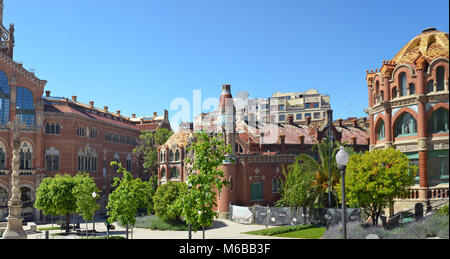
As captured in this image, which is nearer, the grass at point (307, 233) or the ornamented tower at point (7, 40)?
the grass at point (307, 233)

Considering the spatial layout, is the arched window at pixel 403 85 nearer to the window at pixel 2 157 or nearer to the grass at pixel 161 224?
the grass at pixel 161 224

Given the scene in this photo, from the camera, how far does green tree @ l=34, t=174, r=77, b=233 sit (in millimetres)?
41844

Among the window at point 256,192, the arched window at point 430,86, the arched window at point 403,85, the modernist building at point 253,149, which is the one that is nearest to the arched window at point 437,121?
the arched window at point 430,86

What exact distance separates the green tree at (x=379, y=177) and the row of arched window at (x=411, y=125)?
219 cm

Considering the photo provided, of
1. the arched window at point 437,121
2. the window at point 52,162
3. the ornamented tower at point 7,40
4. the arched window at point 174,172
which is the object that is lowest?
the arched window at point 174,172

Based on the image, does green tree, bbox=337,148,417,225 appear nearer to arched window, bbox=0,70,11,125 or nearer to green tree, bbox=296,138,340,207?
green tree, bbox=296,138,340,207

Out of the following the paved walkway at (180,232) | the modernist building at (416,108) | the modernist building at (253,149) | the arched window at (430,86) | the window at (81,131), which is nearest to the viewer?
the modernist building at (416,108)

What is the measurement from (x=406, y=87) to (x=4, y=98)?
49791 mm

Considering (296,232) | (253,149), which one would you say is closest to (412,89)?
(296,232)

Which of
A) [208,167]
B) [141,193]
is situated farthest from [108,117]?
[208,167]

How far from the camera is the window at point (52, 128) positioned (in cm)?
5956

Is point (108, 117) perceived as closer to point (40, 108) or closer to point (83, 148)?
point (83, 148)

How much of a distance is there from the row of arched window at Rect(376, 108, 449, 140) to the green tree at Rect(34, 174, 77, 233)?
1122 inches

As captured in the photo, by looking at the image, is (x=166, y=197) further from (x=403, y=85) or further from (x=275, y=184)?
(x=403, y=85)
